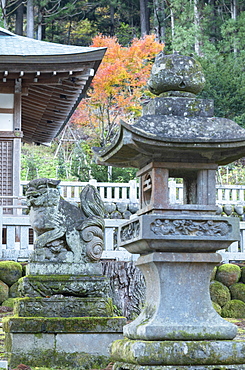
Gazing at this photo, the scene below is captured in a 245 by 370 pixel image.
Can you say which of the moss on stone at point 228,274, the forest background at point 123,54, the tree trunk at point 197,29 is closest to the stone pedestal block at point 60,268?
the moss on stone at point 228,274

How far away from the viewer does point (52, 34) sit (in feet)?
127

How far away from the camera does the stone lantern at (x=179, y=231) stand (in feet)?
17.5

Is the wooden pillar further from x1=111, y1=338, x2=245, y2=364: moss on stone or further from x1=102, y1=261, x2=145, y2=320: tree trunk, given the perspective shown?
x1=111, y1=338, x2=245, y2=364: moss on stone

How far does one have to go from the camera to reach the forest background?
25.9 metres

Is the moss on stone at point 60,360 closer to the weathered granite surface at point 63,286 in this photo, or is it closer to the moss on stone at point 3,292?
the weathered granite surface at point 63,286

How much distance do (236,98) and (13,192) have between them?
1391cm

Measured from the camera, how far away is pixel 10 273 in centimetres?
1059

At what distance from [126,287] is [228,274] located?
8.15 ft

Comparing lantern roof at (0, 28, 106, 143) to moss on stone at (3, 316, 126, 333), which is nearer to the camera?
moss on stone at (3, 316, 126, 333)

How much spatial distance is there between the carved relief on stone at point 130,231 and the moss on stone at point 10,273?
4880mm

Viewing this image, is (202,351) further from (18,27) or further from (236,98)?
(18,27)

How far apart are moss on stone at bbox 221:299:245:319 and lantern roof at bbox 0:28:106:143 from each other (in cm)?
717

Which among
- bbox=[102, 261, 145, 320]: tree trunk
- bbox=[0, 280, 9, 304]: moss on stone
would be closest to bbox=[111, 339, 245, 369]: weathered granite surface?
bbox=[102, 261, 145, 320]: tree trunk

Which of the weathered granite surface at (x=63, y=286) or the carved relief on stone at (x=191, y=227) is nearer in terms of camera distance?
the carved relief on stone at (x=191, y=227)
